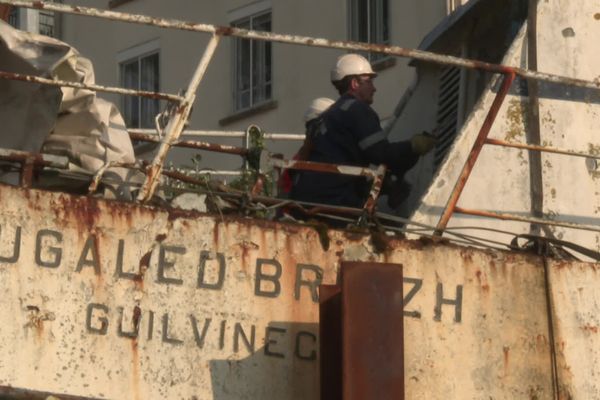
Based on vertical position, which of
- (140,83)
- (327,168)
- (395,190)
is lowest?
(327,168)

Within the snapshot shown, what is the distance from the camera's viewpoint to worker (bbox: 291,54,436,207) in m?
13.7

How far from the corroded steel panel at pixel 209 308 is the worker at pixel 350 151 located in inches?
38.4

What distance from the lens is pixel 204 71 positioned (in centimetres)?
1264

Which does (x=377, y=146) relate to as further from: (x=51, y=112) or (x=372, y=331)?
(x=51, y=112)

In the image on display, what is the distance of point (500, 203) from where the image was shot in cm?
1365

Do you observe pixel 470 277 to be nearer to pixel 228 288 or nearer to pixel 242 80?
pixel 228 288

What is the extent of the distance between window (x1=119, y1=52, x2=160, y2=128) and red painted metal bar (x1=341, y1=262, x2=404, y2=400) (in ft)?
71.4

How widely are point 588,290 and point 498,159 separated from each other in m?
0.99

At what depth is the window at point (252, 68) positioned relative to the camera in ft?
109

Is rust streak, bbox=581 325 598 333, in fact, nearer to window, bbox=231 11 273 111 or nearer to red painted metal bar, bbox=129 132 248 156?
red painted metal bar, bbox=129 132 248 156

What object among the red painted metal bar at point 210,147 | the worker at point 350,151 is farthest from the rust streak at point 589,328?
the red painted metal bar at point 210,147

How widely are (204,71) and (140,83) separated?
2311 centimetres

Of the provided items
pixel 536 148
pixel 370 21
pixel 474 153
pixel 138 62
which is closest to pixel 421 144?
pixel 474 153

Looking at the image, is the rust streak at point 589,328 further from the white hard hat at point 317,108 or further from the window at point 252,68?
the window at point 252,68
